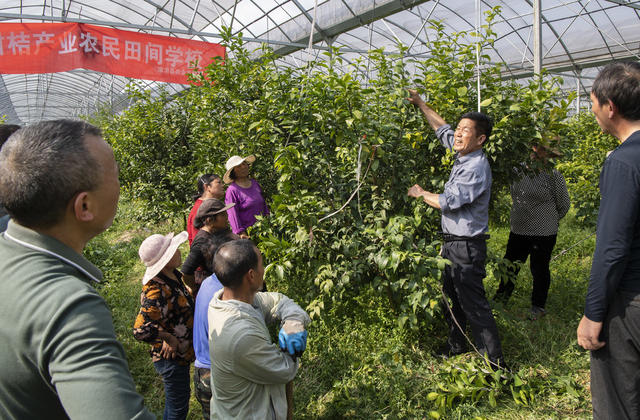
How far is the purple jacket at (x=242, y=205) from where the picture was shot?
137 inches

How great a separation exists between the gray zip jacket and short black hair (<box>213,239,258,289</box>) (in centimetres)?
10

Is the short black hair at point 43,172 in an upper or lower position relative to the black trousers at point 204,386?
upper

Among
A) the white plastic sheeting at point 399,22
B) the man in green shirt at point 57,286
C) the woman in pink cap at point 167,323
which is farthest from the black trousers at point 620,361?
the white plastic sheeting at point 399,22

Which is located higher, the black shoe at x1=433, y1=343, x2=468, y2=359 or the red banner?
the red banner

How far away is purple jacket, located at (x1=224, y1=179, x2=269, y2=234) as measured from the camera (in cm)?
348

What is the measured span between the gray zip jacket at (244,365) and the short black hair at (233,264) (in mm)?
101

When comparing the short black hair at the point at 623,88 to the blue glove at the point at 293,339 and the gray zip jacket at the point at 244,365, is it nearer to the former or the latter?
the blue glove at the point at 293,339

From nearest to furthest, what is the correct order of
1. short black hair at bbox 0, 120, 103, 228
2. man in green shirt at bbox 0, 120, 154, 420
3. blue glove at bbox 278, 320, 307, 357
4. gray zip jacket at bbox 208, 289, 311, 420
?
man in green shirt at bbox 0, 120, 154, 420 → short black hair at bbox 0, 120, 103, 228 → gray zip jacket at bbox 208, 289, 311, 420 → blue glove at bbox 278, 320, 307, 357

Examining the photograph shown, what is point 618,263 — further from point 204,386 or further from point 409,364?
point 204,386

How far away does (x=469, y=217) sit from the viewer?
250 centimetres

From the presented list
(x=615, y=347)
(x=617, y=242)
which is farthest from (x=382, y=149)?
(x=615, y=347)

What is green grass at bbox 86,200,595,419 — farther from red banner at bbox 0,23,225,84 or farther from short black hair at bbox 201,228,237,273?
red banner at bbox 0,23,225,84

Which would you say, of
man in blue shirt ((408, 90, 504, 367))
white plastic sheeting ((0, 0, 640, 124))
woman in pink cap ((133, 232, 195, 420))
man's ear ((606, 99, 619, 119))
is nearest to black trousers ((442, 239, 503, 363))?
man in blue shirt ((408, 90, 504, 367))

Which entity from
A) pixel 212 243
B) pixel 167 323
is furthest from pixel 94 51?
pixel 167 323
